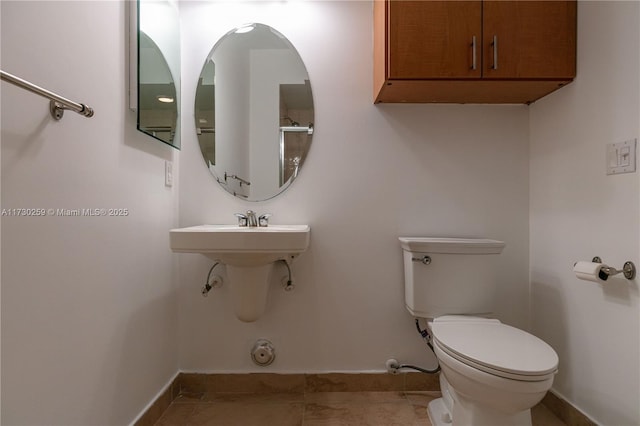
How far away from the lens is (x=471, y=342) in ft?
3.93

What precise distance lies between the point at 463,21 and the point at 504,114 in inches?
22.4

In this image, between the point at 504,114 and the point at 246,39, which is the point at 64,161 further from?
the point at 504,114

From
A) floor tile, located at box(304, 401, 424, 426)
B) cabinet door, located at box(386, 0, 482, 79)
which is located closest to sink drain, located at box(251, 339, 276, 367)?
floor tile, located at box(304, 401, 424, 426)

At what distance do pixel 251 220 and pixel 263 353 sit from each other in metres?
0.70

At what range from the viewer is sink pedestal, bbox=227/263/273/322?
1.54m

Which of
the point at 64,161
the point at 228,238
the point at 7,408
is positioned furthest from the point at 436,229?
the point at 7,408

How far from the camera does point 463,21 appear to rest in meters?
1.45

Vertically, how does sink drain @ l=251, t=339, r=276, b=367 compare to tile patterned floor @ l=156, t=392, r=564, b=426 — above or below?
above

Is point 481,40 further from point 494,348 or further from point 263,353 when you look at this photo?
point 263,353

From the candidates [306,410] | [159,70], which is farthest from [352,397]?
[159,70]

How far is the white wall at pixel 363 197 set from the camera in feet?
5.82

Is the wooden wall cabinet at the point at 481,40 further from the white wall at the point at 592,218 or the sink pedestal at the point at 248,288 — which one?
the sink pedestal at the point at 248,288

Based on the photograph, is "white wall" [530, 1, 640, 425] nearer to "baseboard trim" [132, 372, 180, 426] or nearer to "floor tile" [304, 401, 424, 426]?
"floor tile" [304, 401, 424, 426]

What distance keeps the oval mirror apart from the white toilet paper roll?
1278 mm
